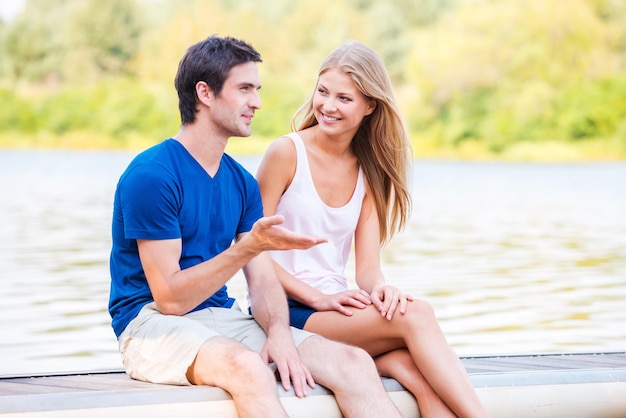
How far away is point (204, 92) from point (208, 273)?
511 millimetres

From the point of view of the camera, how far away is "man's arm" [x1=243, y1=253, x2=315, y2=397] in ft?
9.13

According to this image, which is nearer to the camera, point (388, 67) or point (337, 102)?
point (337, 102)

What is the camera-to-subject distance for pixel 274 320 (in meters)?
2.86

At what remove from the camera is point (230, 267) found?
8.55ft

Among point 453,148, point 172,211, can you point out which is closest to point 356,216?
point 172,211

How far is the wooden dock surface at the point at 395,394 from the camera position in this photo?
2.72 meters

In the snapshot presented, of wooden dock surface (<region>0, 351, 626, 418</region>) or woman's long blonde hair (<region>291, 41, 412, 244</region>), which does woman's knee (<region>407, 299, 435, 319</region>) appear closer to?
wooden dock surface (<region>0, 351, 626, 418</region>)

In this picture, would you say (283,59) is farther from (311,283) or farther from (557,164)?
(311,283)

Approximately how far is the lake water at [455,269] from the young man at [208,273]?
1185mm

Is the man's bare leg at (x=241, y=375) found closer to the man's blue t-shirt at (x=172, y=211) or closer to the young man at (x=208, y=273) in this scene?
the young man at (x=208, y=273)

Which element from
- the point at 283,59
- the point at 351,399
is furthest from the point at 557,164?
the point at 351,399

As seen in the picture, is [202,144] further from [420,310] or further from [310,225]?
[420,310]

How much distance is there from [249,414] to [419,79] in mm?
26016

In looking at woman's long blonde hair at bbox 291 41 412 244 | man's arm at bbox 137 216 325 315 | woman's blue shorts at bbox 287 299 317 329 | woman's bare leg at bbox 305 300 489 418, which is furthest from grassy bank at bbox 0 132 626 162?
man's arm at bbox 137 216 325 315
